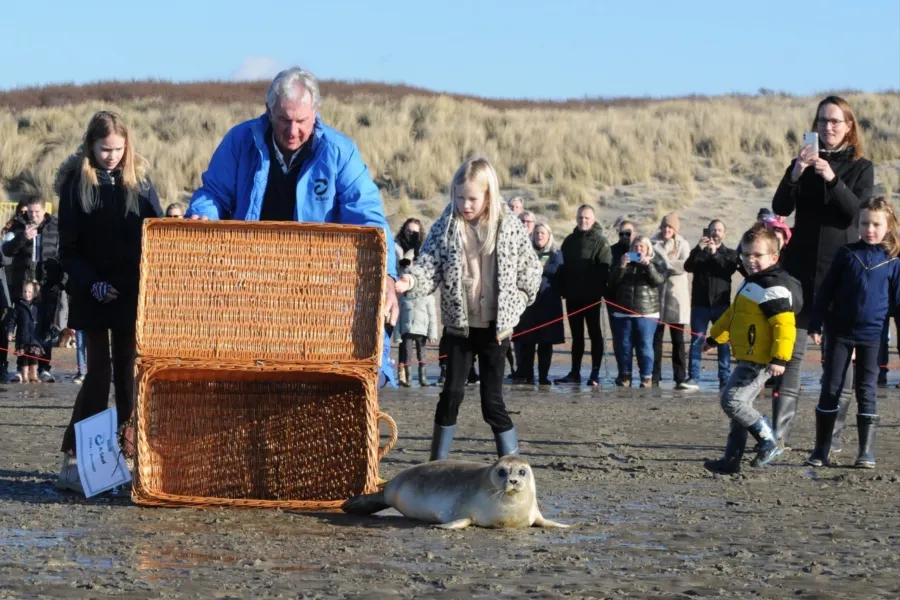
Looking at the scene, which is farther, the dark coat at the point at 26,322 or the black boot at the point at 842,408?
the dark coat at the point at 26,322

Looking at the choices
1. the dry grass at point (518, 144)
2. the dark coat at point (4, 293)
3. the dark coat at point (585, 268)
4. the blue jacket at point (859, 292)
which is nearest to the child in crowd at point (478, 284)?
the blue jacket at point (859, 292)

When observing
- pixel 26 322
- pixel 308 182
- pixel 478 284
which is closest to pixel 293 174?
pixel 308 182

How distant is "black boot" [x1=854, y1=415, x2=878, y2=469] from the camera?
8.65 meters

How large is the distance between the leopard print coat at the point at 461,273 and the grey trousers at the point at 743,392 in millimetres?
1521

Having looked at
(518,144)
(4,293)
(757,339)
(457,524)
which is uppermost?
(518,144)

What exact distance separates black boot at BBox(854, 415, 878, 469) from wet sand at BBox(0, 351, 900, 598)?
112 mm

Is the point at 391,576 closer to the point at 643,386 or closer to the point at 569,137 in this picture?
the point at 643,386

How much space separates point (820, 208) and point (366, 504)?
3.89 metres

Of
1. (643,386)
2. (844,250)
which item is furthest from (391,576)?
(643,386)

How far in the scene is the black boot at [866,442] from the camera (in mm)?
8648

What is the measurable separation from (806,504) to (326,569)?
2879 millimetres

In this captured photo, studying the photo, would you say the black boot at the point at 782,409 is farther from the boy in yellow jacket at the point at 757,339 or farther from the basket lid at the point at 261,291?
the basket lid at the point at 261,291

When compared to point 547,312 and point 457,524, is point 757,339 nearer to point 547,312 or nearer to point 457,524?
point 457,524

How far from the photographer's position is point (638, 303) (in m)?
15.3
